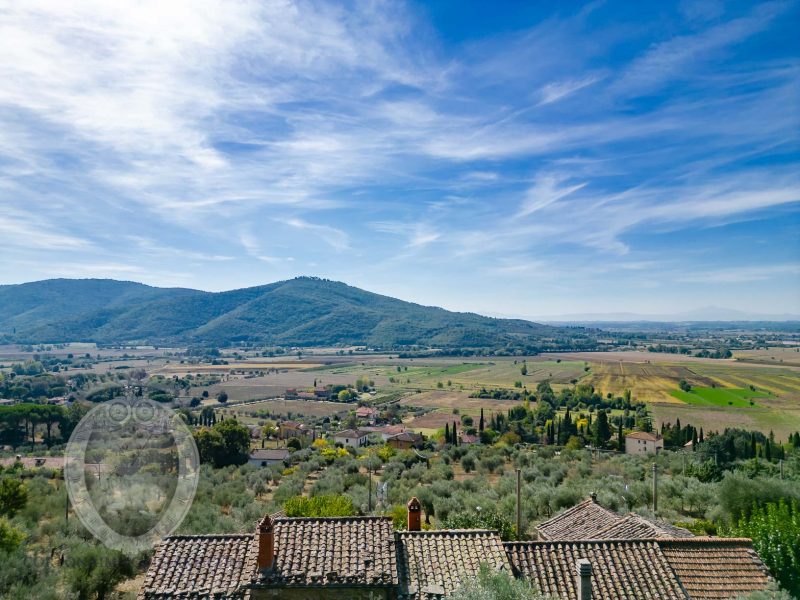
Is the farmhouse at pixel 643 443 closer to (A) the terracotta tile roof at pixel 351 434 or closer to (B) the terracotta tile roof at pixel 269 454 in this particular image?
(A) the terracotta tile roof at pixel 351 434

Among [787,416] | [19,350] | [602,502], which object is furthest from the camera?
[19,350]

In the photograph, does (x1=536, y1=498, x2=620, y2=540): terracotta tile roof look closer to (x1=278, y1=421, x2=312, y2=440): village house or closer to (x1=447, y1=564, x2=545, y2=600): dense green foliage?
(x1=447, y1=564, x2=545, y2=600): dense green foliage

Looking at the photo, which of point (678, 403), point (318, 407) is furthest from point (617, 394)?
point (318, 407)

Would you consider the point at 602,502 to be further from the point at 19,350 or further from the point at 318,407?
the point at 19,350

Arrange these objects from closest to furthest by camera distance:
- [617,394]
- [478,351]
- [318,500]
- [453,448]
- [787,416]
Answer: [318,500] → [453,448] → [787,416] → [617,394] → [478,351]

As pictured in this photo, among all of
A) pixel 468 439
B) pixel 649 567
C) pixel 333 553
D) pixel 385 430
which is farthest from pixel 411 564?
pixel 385 430

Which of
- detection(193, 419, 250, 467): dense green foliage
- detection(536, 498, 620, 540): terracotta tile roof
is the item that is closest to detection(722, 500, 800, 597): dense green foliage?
detection(536, 498, 620, 540): terracotta tile roof

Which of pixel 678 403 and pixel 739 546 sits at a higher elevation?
pixel 739 546

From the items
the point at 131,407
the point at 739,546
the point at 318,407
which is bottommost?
the point at 318,407
